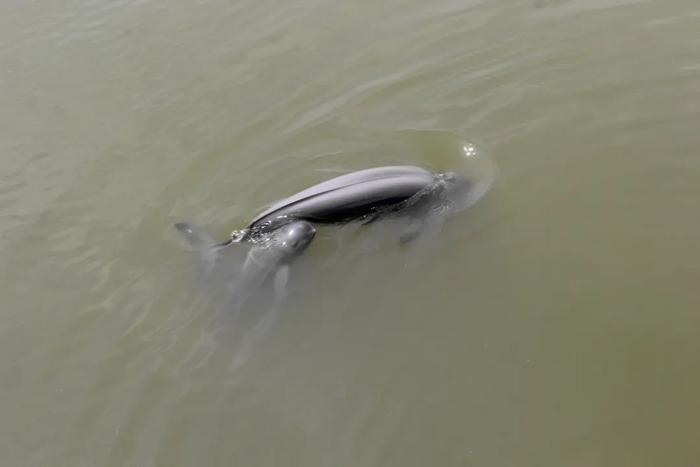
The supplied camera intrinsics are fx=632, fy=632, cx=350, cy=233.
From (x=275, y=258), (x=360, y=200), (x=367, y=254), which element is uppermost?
(x=360, y=200)

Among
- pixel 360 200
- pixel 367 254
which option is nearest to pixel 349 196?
pixel 360 200

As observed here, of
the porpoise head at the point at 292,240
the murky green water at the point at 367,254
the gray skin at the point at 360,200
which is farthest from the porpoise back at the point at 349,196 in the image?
the murky green water at the point at 367,254

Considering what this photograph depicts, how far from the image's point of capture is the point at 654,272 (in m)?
4.42

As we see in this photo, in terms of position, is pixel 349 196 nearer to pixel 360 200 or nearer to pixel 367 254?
Answer: pixel 360 200

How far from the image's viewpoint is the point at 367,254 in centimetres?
491

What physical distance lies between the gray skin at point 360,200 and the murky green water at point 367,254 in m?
0.28

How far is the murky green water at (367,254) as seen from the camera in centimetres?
395

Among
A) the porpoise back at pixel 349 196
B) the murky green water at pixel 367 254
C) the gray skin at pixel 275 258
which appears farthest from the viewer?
the porpoise back at pixel 349 196

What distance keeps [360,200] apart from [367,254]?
424 mm

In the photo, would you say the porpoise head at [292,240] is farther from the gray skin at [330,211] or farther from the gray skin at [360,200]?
the gray skin at [360,200]

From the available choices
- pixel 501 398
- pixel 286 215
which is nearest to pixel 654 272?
pixel 501 398

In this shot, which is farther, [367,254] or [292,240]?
[367,254]

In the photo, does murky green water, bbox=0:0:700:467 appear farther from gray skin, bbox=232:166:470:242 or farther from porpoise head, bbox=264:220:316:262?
gray skin, bbox=232:166:470:242

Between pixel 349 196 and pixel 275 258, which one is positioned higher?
pixel 349 196
